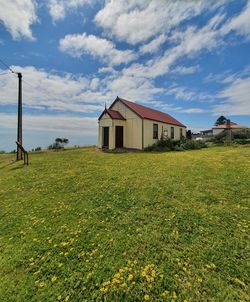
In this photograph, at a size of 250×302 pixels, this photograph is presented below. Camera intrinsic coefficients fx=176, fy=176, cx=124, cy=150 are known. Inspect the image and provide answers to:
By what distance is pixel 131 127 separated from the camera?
18281mm

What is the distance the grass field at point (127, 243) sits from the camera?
2.49 meters

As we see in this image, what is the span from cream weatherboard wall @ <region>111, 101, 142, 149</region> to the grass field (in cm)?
1170

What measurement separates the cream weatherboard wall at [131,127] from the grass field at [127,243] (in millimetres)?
11702

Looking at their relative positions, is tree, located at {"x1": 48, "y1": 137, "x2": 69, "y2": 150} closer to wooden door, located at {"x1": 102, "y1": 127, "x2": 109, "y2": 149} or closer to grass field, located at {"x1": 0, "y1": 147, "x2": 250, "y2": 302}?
wooden door, located at {"x1": 102, "y1": 127, "x2": 109, "y2": 149}

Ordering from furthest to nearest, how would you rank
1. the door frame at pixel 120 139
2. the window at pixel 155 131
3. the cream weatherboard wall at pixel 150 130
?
the window at pixel 155 131
the door frame at pixel 120 139
the cream weatherboard wall at pixel 150 130

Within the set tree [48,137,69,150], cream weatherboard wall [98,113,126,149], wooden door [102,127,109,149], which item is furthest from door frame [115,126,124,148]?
tree [48,137,69,150]

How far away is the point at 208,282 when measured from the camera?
252 centimetres

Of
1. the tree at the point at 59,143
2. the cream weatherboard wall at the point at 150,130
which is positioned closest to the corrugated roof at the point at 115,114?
the cream weatherboard wall at the point at 150,130

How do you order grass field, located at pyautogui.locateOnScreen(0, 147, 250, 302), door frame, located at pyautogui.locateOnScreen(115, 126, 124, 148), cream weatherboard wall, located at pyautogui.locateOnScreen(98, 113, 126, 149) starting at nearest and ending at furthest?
grass field, located at pyautogui.locateOnScreen(0, 147, 250, 302), cream weatherboard wall, located at pyautogui.locateOnScreen(98, 113, 126, 149), door frame, located at pyautogui.locateOnScreen(115, 126, 124, 148)

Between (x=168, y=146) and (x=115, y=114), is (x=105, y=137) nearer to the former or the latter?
(x=115, y=114)

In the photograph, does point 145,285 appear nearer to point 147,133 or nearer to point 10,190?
point 10,190

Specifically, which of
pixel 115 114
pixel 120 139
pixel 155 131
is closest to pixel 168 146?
pixel 155 131

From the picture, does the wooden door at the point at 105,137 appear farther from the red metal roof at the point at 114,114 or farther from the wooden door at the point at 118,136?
the red metal roof at the point at 114,114

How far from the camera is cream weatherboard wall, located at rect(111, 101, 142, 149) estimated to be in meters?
17.8
